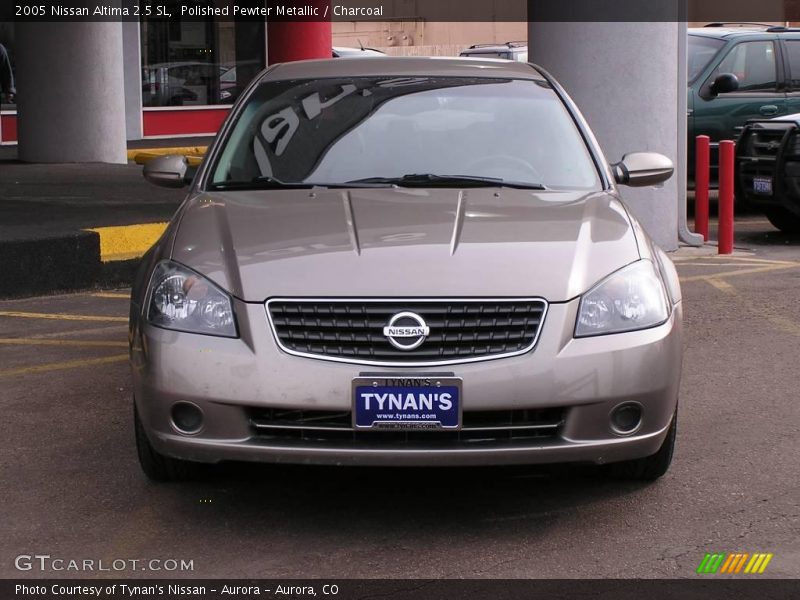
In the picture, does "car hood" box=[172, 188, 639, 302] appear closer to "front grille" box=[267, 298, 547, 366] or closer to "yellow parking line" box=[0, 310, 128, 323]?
Result: "front grille" box=[267, 298, 547, 366]

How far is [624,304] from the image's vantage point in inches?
183

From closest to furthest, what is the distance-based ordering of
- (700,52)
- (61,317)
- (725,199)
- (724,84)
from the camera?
(61,317)
(725,199)
(724,84)
(700,52)

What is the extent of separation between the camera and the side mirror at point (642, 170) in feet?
20.6

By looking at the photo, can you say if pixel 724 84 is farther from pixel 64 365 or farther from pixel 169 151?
pixel 64 365

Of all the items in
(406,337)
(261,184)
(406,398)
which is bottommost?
(406,398)

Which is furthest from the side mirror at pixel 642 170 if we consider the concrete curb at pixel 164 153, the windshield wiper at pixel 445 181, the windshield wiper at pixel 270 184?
the concrete curb at pixel 164 153

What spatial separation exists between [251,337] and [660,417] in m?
1.35

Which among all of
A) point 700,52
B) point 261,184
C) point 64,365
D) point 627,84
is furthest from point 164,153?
point 261,184

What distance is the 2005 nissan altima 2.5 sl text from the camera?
4.40 meters

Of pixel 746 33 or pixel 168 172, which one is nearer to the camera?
pixel 168 172

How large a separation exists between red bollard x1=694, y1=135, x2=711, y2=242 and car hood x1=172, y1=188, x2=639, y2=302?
265 inches

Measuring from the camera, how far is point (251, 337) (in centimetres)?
446

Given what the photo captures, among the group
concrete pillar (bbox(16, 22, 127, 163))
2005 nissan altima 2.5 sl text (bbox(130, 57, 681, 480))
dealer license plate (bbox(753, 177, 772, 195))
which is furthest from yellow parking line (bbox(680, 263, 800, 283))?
concrete pillar (bbox(16, 22, 127, 163))

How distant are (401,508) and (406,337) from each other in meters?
0.76
